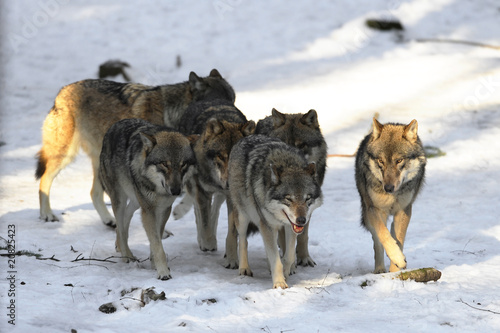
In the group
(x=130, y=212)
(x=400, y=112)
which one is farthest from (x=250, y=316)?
(x=400, y=112)

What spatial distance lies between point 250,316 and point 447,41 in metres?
13.5

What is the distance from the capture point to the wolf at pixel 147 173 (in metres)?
6.16

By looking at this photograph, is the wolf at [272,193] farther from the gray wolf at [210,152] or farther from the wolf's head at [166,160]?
the wolf's head at [166,160]

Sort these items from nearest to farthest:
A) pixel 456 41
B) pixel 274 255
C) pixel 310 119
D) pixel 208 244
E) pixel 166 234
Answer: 1. pixel 274 255
2. pixel 310 119
3. pixel 208 244
4. pixel 166 234
5. pixel 456 41

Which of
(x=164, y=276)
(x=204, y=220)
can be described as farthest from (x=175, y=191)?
(x=204, y=220)

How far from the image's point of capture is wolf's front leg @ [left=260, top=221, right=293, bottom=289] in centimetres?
587

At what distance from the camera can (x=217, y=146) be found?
22.5ft

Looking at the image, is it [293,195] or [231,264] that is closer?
[293,195]

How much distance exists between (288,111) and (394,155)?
7448 millimetres

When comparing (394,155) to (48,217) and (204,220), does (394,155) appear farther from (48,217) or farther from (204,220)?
(48,217)

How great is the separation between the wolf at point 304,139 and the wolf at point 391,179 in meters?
0.68

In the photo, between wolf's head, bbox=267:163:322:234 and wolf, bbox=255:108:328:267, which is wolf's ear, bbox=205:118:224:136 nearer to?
wolf, bbox=255:108:328:267

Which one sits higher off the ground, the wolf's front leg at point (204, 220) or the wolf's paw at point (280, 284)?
the wolf's front leg at point (204, 220)

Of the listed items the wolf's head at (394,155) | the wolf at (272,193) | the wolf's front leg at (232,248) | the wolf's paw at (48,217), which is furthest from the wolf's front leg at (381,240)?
the wolf's paw at (48,217)
